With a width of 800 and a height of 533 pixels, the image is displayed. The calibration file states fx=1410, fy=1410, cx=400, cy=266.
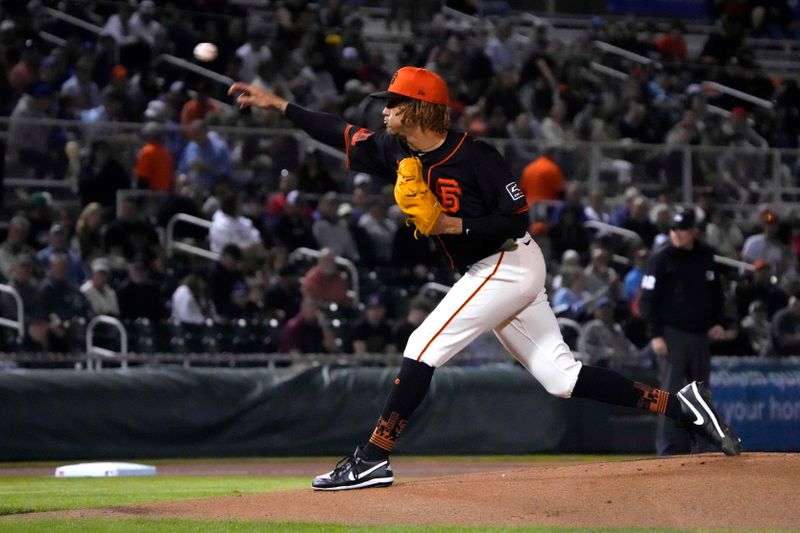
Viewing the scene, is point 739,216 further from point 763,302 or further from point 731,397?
point 731,397

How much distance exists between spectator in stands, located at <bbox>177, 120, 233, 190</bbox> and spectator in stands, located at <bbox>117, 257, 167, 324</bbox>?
1.87 m

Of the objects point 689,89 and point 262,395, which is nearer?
point 262,395

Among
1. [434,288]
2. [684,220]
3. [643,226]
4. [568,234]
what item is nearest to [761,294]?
[643,226]

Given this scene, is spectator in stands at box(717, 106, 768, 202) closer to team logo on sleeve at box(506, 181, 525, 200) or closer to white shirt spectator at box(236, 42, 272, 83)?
white shirt spectator at box(236, 42, 272, 83)

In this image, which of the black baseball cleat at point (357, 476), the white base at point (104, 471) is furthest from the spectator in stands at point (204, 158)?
the black baseball cleat at point (357, 476)

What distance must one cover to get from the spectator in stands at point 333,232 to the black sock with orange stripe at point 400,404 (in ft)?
30.5

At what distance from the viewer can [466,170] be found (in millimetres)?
6836

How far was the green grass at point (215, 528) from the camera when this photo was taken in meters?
5.91

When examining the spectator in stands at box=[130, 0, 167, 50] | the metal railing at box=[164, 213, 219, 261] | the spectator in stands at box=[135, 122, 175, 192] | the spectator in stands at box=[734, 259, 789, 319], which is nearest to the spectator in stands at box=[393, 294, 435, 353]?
the metal railing at box=[164, 213, 219, 261]

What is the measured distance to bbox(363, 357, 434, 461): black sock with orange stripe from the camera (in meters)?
6.85

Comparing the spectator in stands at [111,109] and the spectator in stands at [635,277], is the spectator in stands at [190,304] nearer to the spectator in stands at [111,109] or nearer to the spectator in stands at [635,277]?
the spectator in stands at [111,109]

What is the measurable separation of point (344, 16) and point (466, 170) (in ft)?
48.7

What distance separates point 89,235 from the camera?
1470 centimetres

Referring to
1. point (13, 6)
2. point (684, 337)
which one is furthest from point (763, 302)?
point (13, 6)
